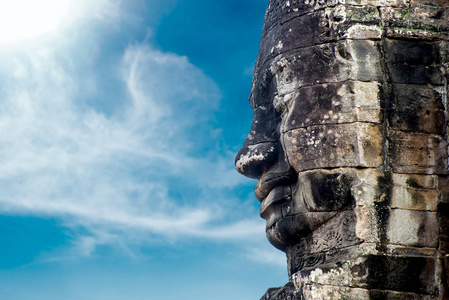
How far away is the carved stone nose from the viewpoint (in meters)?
7.14

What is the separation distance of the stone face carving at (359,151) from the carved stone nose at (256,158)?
0.01m

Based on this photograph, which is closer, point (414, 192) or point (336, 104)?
point (414, 192)

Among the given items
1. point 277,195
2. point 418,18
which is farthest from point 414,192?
point 418,18

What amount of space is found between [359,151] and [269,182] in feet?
3.87

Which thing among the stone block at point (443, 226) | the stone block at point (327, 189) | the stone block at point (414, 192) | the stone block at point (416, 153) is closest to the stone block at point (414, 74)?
the stone block at point (416, 153)

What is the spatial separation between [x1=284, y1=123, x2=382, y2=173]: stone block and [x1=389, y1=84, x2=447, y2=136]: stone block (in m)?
0.29

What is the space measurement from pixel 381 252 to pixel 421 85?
193cm

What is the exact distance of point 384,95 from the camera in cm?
668

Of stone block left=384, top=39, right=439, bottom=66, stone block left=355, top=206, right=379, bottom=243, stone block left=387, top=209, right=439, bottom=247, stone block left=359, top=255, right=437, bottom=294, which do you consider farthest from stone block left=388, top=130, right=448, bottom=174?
stone block left=359, top=255, right=437, bottom=294

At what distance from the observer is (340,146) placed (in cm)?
651

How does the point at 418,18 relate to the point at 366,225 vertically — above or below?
above

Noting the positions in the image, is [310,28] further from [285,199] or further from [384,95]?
[285,199]

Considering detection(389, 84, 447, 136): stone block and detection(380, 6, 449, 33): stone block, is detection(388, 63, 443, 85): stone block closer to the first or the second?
detection(389, 84, 447, 136): stone block

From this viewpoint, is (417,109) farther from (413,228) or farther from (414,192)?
(413,228)
